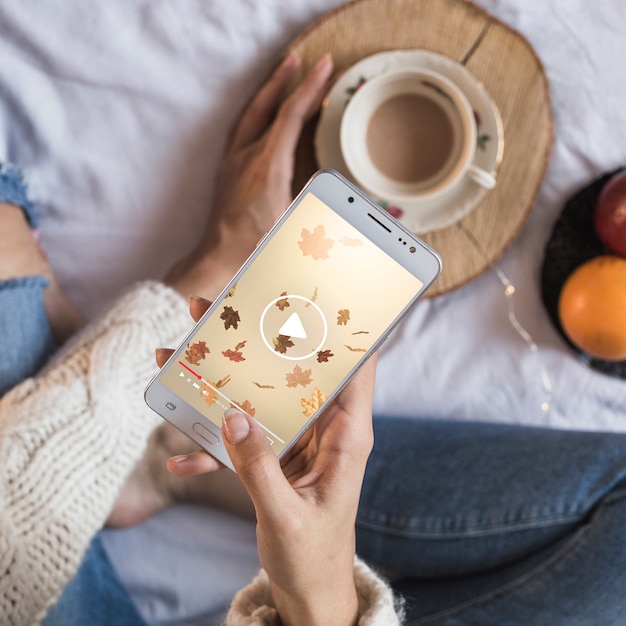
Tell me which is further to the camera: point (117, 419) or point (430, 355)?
point (430, 355)

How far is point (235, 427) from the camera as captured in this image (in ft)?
1.34

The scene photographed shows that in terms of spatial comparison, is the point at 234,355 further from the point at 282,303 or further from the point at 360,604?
the point at 360,604

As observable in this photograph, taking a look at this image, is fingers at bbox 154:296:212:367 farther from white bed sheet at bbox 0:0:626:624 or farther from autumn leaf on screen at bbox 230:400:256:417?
white bed sheet at bbox 0:0:626:624

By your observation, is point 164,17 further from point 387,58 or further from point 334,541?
point 334,541

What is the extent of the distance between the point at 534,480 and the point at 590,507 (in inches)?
2.3

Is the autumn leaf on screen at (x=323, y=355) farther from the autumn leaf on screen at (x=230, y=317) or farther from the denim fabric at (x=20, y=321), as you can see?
the denim fabric at (x=20, y=321)

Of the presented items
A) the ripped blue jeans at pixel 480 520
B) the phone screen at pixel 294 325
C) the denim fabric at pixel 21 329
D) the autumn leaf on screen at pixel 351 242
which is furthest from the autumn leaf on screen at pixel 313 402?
the denim fabric at pixel 21 329

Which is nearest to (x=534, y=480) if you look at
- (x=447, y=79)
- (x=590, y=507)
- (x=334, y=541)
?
(x=590, y=507)

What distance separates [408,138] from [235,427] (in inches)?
13.8

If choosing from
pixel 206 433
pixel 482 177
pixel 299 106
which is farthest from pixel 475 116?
pixel 206 433

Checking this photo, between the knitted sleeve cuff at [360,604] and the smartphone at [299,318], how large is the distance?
0.11 m

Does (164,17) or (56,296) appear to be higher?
(164,17)

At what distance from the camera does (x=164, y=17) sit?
67 centimetres

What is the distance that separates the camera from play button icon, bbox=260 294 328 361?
0.46 meters
